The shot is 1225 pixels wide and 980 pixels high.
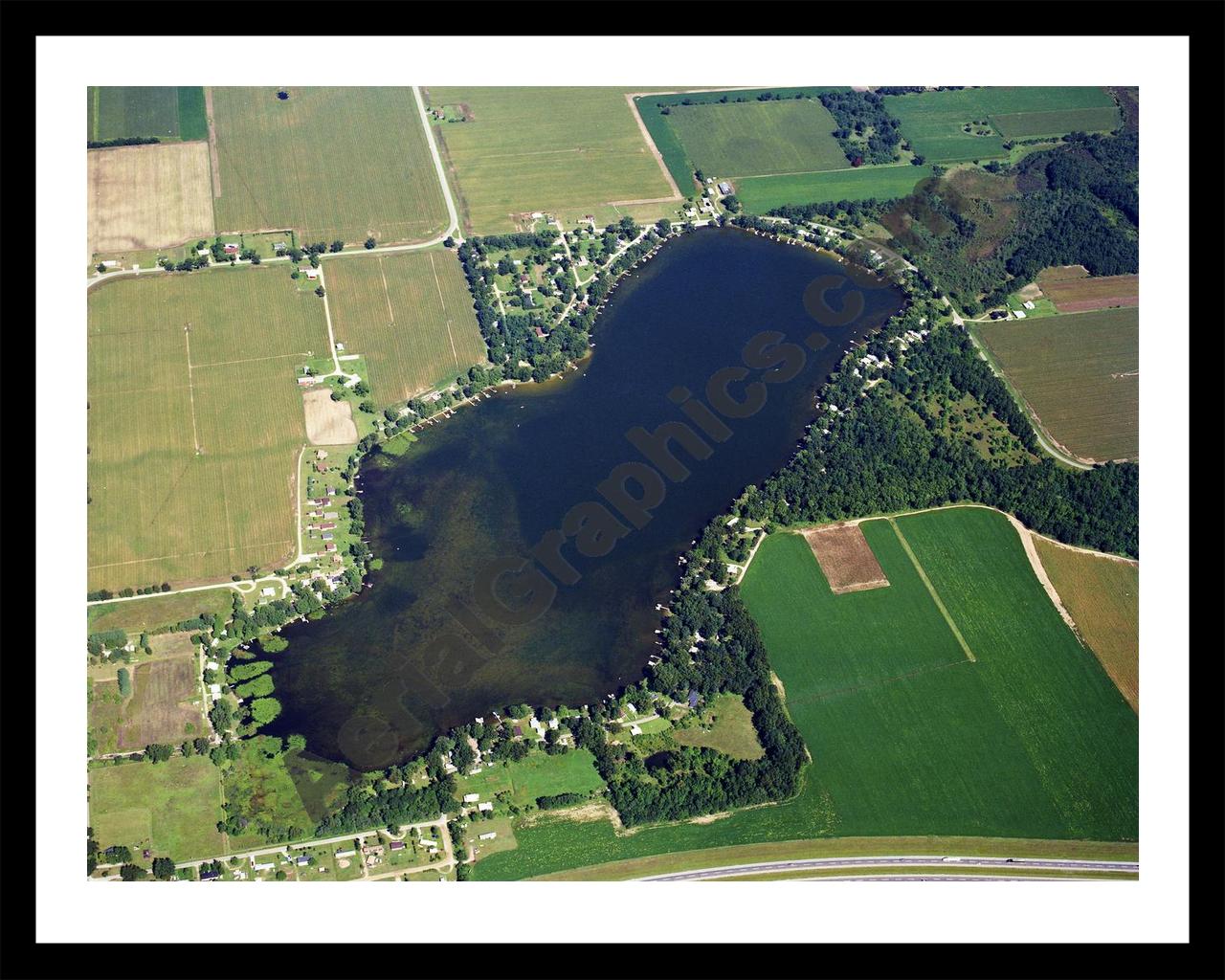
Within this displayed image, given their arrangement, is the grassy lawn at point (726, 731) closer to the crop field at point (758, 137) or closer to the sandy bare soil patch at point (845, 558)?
the sandy bare soil patch at point (845, 558)

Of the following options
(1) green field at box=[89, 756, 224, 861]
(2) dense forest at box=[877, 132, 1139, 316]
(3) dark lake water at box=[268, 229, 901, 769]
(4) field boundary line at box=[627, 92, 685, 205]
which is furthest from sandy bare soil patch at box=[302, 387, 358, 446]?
(2) dense forest at box=[877, 132, 1139, 316]

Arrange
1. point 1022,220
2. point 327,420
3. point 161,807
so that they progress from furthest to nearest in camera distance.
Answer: point 1022,220 → point 327,420 → point 161,807

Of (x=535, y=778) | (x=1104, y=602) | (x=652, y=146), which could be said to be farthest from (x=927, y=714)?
(x=652, y=146)

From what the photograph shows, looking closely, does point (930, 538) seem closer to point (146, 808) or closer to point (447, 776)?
point (447, 776)

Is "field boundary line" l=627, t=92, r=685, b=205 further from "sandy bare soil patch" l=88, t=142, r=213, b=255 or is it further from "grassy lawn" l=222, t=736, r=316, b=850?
"grassy lawn" l=222, t=736, r=316, b=850

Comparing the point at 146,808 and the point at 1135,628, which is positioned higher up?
the point at 1135,628

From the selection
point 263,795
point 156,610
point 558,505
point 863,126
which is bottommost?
point 263,795

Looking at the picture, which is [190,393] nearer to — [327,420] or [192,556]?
[327,420]

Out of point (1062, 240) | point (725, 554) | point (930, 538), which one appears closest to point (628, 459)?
point (725, 554)
